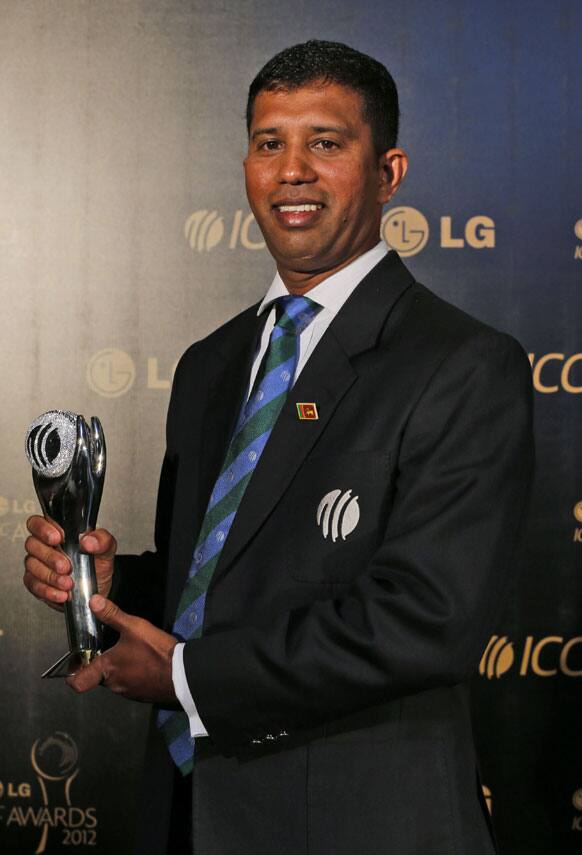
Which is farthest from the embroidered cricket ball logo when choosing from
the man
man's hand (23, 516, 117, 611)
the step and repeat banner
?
the step and repeat banner

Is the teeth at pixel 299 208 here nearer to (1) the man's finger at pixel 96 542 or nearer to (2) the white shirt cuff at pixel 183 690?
(1) the man's finger at pixel 96 542

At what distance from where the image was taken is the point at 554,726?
2.89 meters

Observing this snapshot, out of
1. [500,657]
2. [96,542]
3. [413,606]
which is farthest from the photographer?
[500,657]

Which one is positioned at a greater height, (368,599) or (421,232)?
(421,232)

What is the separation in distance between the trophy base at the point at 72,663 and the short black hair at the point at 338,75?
851mm

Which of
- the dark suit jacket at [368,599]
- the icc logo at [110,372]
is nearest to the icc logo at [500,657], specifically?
the icc logo at [110,372]

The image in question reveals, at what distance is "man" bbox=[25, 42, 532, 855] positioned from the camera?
142 cm

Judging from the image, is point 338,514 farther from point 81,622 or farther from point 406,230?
point 406,230

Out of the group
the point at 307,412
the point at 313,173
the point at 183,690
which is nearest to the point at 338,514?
the point at 307,412

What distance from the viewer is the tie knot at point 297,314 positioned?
1.72 meters

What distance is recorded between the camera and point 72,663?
5.21ft

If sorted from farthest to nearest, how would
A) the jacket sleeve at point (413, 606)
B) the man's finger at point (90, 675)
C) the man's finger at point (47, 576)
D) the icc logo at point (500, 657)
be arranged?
the icc logo at point (500, 657) < the man's finger at point (47, 576) < the man's finger at point (90, 675) < the jacket sleeve at point (413, 606)

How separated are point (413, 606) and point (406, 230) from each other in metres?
1.68

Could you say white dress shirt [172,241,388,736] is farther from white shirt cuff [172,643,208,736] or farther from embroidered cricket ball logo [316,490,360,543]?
white shirt cuff [172,643,208,736]
